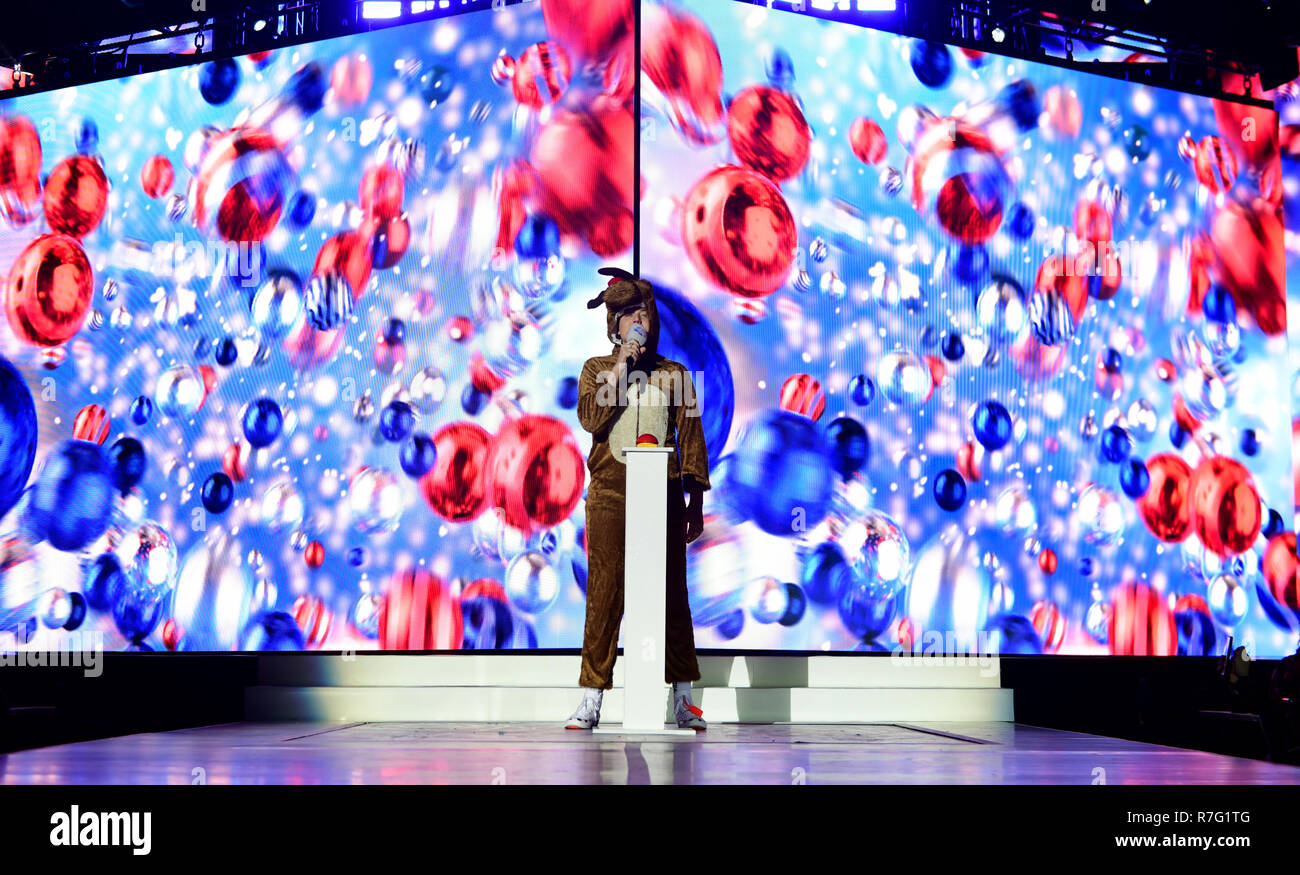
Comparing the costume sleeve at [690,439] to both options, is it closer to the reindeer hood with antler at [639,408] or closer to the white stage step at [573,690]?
the reindeer hood with antler at [639,408]

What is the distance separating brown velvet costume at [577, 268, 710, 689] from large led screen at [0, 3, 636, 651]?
144 cm

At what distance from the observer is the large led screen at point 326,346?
493 centimetres

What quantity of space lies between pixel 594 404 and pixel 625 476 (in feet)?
0.73

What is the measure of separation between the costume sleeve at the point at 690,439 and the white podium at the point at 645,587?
1.07 feet

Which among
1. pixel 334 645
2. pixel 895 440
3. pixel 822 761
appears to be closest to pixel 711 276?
pixel 895 440

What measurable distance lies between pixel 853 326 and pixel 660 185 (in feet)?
3.46

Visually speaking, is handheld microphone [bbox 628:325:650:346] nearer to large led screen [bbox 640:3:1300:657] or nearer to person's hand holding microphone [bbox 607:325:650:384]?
person's hand holding microphone [bbox 607:325:650:384]

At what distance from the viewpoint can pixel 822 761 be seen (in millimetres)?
2424

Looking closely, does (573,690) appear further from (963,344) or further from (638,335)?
(963,344)

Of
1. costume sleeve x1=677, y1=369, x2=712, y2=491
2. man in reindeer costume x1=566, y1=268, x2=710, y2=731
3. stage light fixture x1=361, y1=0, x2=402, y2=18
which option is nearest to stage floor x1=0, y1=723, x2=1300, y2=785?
man in reindeer costume x1=566, y1=268, x2=710, y2=731

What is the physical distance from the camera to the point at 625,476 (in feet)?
10.9
